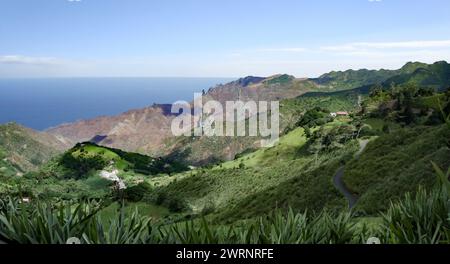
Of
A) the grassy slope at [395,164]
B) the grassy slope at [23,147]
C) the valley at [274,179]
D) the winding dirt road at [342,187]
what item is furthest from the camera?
the grassy slope at [23,147]

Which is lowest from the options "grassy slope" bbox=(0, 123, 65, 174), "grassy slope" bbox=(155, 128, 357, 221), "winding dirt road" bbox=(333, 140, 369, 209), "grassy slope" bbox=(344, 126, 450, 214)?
"grassy slope" bbox=(0, 123, 65, 174)

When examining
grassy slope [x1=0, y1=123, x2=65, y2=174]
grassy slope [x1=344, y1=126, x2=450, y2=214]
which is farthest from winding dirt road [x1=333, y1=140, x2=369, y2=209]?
grassy slope [x1=0, y1=123, x2=65, y2=174]

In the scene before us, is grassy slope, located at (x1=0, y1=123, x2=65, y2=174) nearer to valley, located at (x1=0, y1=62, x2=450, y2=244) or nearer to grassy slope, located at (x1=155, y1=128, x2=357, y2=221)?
valley, located at (x1=0, y1=62, x2=450, y2=244)

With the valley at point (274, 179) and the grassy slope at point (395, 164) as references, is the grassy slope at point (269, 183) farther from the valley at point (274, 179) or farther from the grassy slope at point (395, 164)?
the grassy slope at point (395, 164)

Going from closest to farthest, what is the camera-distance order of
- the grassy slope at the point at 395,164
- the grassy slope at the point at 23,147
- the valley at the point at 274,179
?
the valley at the point at 274,179 → the grassy slope at the point at 395,164 → the grassy slope at the point at 23,147

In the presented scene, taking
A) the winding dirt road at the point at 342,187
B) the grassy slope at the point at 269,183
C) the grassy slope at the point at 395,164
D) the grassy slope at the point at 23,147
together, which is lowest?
the grassy slope at the point at 23,147

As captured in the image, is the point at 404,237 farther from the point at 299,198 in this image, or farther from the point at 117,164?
the point at 117,164

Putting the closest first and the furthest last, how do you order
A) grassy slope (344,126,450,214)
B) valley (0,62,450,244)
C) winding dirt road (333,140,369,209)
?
valley (0,62,450,244) → grassy slope (344,126,450,214) → winding dirt road (333,140,369,209)

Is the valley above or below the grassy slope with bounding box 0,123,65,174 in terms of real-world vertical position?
above

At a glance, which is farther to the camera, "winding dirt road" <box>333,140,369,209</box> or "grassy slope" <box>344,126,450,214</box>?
"winding dirt road" <box>333,140,369,209</box>

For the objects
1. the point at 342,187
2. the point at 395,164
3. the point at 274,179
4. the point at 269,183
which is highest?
the point at 395,164

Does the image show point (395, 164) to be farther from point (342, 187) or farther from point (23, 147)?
point (23, 147)

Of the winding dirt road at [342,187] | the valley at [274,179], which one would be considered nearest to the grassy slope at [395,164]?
the valley at [274,179]

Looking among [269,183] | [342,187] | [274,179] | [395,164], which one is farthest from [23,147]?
[395,164]
